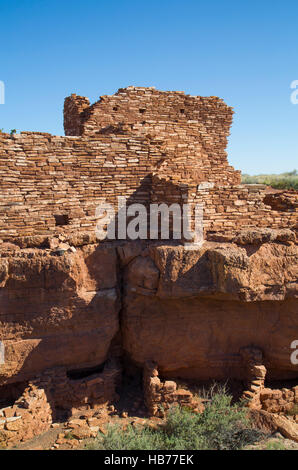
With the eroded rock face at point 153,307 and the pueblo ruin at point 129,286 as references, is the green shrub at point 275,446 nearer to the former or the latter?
the pueblo ruin at point 129,286

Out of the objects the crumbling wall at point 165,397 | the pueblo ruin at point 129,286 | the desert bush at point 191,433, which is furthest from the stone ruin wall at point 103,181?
the desert bush at point 191,433

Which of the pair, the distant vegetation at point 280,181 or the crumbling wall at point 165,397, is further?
the distant vegetation at point 280,181

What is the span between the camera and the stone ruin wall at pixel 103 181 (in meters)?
5.89

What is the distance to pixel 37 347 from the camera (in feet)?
19.3

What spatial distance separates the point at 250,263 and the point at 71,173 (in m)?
3.56

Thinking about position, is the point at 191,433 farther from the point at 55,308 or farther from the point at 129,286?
the point at 55,308

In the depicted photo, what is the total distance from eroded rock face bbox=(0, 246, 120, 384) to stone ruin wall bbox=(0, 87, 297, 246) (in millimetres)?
579

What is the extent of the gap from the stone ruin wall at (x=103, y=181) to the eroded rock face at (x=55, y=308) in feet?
1.90

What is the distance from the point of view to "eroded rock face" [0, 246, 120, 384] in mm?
5645

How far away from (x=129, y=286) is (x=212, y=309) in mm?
1671

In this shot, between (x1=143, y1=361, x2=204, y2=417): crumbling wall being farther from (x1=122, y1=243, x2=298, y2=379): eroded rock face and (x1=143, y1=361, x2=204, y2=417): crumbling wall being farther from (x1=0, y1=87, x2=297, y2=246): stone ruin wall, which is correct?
(x1=0, y1=87, x2=297, y2=246): stone ruin wall
